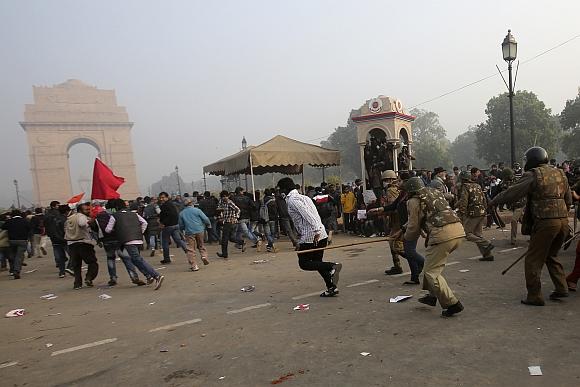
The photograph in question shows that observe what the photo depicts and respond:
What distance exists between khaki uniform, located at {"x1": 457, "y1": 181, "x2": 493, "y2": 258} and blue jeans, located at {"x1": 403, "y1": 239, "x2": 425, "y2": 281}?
5.06ft

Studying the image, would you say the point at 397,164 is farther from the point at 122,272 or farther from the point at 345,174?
the point at 345,174

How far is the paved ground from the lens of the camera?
3.29m

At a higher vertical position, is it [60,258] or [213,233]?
[60,258]

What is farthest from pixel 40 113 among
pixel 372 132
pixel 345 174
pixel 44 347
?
pixel 44 347

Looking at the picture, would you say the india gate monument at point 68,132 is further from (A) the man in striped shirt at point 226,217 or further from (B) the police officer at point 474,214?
(B) the police officer at point 474,214

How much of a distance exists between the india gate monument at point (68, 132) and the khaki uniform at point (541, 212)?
71.5 meters

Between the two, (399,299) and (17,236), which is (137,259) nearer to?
(399,299)

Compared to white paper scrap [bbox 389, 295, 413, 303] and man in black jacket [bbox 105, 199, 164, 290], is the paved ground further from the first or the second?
man in black jacket [bbox 105, 199, 164, 290]

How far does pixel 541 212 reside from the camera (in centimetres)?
451

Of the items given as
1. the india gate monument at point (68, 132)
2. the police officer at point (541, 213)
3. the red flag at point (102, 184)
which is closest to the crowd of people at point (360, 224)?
the police officer at point (541, 213)

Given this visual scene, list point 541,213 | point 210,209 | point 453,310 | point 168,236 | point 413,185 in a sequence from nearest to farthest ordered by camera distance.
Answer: point 453,310 < point 541,213 < point 413,185 < point 168,236 < point 210,209

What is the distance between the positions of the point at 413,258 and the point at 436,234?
1604 millimetres

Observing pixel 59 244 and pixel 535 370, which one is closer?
pixel 535 370

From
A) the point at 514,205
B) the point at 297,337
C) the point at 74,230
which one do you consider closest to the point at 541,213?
the point at 297,337
